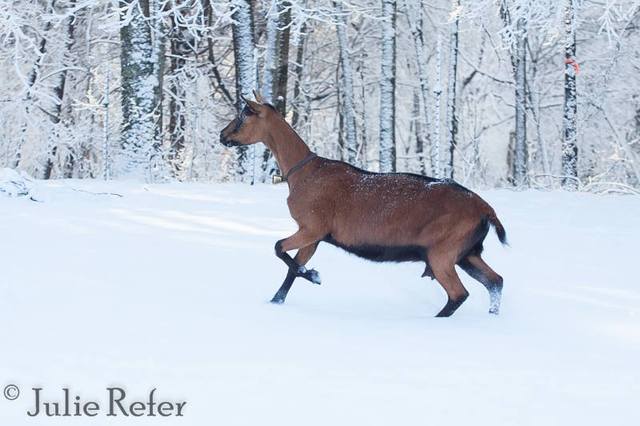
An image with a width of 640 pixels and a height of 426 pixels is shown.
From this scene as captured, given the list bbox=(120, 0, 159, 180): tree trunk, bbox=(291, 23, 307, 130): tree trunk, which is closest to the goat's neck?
bbox=(120, 0, 159, 180): tree trunk

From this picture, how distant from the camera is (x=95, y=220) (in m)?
9.97

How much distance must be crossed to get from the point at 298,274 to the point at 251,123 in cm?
139

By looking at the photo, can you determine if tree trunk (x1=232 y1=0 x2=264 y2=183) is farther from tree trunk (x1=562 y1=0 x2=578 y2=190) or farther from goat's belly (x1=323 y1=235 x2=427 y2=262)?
goat's belly (x1=323 y1=235 x2=427 y2=262)

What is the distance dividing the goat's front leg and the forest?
966 cm

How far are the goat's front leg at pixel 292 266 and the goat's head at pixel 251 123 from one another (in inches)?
42.2

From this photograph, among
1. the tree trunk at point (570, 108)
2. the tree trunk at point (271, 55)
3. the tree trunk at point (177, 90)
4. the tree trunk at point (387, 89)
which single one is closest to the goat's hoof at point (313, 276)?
the tree trunk at point (271, 55)

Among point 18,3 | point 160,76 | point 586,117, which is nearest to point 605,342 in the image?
point 160,76

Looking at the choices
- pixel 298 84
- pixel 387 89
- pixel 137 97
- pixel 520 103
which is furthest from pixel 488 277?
pixel 298 84

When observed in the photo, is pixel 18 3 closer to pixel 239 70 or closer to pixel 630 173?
pixel 239 70

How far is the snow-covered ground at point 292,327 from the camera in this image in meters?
4.38

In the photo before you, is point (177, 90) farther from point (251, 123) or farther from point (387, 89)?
point (251, 123)

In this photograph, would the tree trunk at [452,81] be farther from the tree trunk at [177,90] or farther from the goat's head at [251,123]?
the goat's head at [251,123]

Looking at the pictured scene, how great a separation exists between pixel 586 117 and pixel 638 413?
22902 mm

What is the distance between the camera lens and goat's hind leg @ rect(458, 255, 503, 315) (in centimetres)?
705
